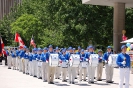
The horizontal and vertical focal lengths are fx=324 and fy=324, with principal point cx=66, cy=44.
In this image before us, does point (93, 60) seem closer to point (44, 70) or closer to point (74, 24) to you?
point (44, 70)

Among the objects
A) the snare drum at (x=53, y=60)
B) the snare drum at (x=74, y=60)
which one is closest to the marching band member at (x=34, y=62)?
the snare drum at (x=53, y=60)

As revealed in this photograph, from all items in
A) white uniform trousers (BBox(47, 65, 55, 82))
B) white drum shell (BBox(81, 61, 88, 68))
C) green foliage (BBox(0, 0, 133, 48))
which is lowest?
white uniform trousers (BBox(47, 65, 55, 82))

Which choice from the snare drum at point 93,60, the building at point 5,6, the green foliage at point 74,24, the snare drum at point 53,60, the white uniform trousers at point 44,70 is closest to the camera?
the snare drum at point 53,60

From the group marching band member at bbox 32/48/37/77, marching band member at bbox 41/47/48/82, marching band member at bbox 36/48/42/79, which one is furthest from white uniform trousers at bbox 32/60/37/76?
marching band member at bbox 41/47/48/82

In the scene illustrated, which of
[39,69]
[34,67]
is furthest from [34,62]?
[39,69]

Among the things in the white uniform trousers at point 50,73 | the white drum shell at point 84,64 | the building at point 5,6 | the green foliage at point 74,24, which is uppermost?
the building at point 5,6

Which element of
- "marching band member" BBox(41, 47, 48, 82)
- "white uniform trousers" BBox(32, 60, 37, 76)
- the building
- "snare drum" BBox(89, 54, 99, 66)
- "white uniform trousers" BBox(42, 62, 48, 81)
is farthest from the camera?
the building

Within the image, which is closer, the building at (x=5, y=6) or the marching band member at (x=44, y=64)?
the marching band member at (x=44, y=64)

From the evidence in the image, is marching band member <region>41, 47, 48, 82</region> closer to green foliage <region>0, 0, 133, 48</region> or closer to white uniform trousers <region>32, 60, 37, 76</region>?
white uniform trousers <region>32, 60, 37, 76</region>

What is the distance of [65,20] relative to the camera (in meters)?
43.5

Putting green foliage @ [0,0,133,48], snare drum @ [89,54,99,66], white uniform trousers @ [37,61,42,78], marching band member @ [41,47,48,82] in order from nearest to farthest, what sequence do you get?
snare drum @ [89,54,99,66]
marching band member @ [41,47,48,82]
white uniform trousers @ [37,61,42,78]
green foliage @ [0,0,133,48]

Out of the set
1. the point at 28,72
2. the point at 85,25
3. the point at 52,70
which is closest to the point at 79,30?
the point at 85,25

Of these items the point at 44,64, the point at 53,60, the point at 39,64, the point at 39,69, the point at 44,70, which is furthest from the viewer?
the point at 39,69

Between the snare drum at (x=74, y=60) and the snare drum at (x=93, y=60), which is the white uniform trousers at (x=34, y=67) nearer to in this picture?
the snare drum at (x=74, y=60)
